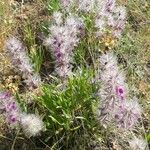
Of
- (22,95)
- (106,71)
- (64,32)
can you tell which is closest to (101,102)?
(106,71)

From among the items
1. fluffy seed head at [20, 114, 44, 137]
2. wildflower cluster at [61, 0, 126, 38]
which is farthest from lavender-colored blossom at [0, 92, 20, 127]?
wildflower cluster at [61, 0, 126, 38]

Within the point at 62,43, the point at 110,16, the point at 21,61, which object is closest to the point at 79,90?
the point at 62,43

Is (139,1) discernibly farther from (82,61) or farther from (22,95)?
(22,95)

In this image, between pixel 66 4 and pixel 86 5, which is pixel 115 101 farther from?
pixel 66 4

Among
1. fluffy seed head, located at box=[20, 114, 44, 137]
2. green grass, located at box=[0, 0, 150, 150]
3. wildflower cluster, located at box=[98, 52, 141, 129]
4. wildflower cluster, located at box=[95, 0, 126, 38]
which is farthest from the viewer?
wildflower cluster, located at box=[95, 0, 126, 38]

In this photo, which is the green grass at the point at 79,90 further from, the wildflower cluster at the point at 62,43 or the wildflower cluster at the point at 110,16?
the wildflower cluster at the point at 110,16

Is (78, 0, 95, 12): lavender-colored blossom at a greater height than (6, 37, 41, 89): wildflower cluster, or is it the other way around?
(78, 0, 95, 12): lavender-colored blossom

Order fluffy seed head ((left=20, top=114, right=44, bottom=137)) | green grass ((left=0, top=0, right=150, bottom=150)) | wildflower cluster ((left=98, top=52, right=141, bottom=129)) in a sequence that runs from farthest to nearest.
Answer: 1. green grass ((left=0, top=0, right=150, bottom=150))
2. fluffy seed head ((left=20, top=114, right=44, bottom=137))
3. wildflower cluster ((left=98, top=52, right=141, bottom=129))

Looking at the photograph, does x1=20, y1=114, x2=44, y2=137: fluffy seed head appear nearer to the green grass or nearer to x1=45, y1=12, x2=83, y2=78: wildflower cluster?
the green grass
